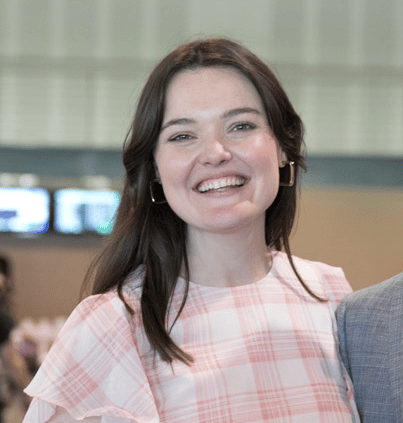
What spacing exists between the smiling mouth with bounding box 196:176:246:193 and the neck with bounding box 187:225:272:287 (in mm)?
135

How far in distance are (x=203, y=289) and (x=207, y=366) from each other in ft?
0.70

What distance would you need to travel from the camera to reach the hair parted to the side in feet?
5.32

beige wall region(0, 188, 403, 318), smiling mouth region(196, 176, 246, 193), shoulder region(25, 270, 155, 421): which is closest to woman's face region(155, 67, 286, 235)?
smiling mouth region(196, 176, 246, 193)

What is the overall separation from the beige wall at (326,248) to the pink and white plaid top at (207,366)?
436 cm

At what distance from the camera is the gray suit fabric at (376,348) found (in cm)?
148

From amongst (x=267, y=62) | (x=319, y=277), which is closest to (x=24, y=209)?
(x=267, y=62)

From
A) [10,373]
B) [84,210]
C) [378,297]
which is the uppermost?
[378,297]

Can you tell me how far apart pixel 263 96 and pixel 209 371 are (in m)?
0.66

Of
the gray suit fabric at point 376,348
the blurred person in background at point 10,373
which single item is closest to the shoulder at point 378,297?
the gray suit fabric at point 376,348

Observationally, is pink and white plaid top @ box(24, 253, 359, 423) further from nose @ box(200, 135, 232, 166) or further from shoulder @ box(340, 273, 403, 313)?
nose @ box(200, 135, 232, 166)

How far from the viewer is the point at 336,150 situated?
596 cm

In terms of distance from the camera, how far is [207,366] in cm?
149

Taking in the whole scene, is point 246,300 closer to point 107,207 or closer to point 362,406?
point 362,406

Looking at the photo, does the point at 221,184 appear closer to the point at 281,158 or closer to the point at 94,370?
the point at 281,158
